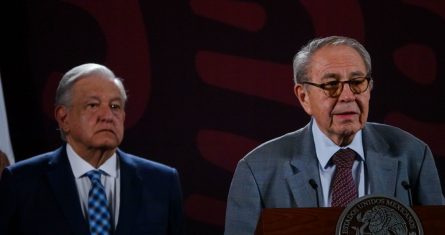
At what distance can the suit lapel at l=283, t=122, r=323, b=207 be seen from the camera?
2363 millimetres

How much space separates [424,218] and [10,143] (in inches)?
78.5

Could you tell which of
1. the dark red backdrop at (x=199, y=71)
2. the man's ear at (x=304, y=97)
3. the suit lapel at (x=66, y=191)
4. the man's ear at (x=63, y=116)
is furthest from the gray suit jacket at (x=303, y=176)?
the dark red backdrop at (x=199, y=71)

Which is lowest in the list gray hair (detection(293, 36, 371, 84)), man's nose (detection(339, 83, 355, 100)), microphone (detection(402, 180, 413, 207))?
microphone (detection(402, 180, 413, 207))

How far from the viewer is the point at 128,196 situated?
2.51 m

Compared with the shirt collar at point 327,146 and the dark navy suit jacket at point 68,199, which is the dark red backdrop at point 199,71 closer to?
the dark navy suit jacket at point 68,199

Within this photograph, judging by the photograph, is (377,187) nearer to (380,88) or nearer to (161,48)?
(380,88)

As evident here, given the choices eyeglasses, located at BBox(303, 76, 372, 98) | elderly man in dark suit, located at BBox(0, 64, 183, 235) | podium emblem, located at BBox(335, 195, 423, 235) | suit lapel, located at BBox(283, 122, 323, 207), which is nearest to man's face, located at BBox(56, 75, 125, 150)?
elderly man in dark suit, located at BBox(0, 64, 183, 235)

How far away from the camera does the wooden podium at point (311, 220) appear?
193cm

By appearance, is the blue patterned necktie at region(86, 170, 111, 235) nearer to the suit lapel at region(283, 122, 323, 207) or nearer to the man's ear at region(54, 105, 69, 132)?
the man's ear at region(54, 105, 69, 132)

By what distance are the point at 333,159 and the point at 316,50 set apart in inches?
14.5

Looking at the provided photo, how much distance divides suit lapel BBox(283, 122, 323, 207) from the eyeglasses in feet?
0.60

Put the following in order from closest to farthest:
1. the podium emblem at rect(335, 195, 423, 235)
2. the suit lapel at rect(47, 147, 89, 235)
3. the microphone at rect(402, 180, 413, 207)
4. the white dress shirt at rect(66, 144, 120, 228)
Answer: the podium emblem at rect(335, 195, 423, 235)
the microphone at rect(402, 180, 413, 207)
the suit lapel at rect(47, 147, 89, 235)
the white dress shirt at rect(66, 144, 120, 228)

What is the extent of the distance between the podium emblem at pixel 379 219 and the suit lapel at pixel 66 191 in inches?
36.0

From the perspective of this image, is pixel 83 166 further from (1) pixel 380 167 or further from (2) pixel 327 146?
(1) pixel 380 167
